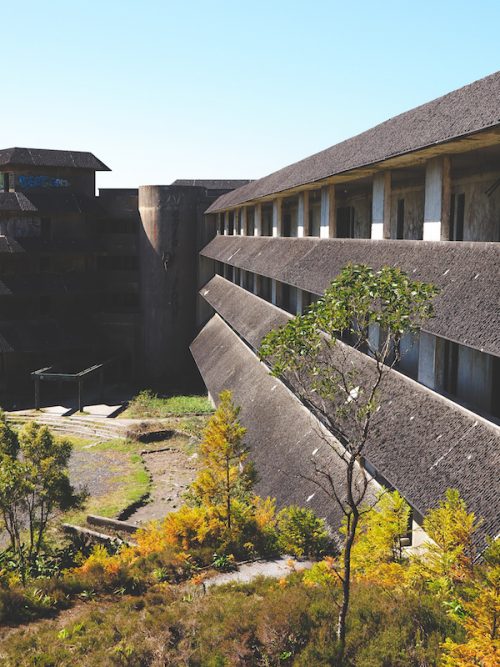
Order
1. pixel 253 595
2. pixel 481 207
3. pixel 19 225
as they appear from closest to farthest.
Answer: pixel 253 595
pixel 481 207
pixel 19 225

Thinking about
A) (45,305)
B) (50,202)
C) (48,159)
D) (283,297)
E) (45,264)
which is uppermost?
(48,159)

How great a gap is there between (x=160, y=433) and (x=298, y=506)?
67.8 ft

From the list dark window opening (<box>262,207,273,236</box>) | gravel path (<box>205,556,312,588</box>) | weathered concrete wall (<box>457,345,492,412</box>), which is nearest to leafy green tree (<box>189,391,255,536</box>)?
gravel path (<box>205,556,312,588</box>)

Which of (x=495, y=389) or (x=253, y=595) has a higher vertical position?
(x=495, y=389)

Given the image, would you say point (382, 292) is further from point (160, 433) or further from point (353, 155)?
point (160, 433)

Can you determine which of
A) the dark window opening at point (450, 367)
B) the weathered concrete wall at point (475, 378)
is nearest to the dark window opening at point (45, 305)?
the dark window opening at point (450, 367)

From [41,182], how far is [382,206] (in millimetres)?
35573

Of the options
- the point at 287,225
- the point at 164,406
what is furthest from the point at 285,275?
the point at 164,406

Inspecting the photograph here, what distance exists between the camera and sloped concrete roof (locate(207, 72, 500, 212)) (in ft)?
41.6

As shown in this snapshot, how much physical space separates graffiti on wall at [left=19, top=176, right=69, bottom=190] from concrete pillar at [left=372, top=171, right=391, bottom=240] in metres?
34.9

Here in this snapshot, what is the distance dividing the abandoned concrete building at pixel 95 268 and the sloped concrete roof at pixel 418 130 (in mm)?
24138

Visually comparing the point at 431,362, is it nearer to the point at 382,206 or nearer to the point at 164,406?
the point at 382,206

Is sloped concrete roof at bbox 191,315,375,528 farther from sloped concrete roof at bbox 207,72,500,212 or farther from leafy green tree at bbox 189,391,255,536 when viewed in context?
sloped concrete roof at bbox 207,72,500,212

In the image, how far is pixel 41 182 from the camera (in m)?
47.7
